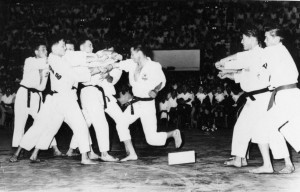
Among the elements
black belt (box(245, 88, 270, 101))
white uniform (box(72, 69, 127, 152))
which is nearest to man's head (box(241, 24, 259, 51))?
black belt (box(245, 88, 270, 101))

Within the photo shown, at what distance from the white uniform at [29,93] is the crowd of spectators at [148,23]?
34.8 ft

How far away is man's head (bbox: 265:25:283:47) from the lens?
580cm

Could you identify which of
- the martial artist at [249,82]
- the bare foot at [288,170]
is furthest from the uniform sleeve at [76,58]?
the bare foot at [288,170]

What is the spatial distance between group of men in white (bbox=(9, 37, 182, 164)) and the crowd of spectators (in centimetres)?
1055

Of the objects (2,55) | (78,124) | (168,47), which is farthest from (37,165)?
(2,55)

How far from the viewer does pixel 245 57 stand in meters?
5.90

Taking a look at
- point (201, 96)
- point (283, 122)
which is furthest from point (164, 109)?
point (283, 122)

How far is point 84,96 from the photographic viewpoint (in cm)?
687

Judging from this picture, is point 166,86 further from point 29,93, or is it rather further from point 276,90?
point 276,90

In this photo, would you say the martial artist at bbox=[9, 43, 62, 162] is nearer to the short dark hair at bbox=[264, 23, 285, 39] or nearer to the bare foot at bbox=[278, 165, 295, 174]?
the short dark hair at bbox=[264, 23, 285, 39]

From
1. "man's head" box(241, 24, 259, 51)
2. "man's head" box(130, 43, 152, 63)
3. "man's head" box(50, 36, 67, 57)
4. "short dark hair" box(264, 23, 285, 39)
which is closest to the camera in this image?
"short dark hair" box(264, 23, 285, 39)

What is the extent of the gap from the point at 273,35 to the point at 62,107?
350 cm

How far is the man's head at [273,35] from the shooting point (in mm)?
5805

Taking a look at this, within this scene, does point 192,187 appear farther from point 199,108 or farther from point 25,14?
point 25,14
